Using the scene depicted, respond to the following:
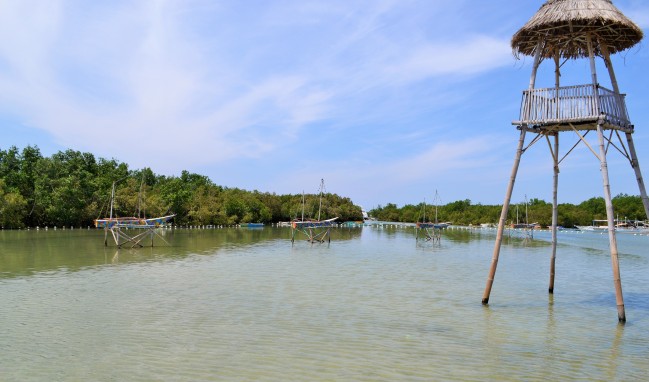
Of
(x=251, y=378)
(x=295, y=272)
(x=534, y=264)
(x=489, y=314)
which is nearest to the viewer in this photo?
(x=251, y=378)

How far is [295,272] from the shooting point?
26.1 m

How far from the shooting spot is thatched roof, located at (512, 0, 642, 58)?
1387 cm

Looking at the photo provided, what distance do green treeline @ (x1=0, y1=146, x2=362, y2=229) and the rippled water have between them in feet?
168

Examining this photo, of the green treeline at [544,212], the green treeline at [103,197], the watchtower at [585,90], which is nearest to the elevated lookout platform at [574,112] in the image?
the watchtower at [585,90]

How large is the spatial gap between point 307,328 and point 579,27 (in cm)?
1157

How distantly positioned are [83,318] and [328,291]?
8951mm

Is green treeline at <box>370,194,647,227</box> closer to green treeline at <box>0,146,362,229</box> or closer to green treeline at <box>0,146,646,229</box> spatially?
green treeline at <box>0,146,646,229</box>

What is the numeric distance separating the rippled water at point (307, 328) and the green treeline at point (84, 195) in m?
51.3

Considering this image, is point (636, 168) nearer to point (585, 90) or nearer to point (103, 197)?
point (585, 90)

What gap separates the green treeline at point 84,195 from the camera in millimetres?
74188

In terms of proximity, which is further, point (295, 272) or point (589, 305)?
point (295, 272)

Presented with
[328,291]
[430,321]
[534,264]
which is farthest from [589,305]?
[534,264]

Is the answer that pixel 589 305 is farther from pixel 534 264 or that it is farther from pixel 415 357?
pixel 534 264

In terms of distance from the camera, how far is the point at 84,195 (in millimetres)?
79562
